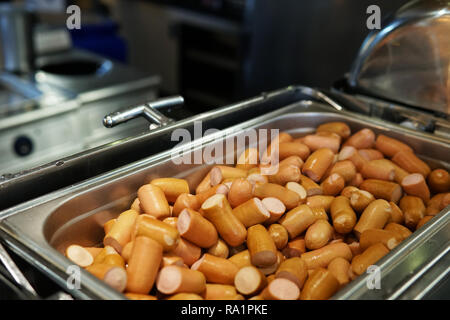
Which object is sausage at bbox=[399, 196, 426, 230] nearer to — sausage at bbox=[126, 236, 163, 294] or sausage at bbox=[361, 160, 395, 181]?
sausage at bbox=[361, 160, 395, 181]

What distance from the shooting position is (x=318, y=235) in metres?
1.02

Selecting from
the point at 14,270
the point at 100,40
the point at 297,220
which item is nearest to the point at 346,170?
the point at 297,220

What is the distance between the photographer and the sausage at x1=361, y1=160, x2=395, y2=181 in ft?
4.05

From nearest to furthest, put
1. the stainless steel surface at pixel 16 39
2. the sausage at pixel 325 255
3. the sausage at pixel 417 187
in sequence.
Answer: the sausage at pixel 325 255 < the sausage at pixel 417 187 < the stainless steel surface at pixel 16 39

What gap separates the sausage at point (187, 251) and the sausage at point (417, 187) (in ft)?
2.03

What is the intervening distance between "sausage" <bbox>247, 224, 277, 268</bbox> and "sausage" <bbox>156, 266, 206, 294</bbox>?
142 mm

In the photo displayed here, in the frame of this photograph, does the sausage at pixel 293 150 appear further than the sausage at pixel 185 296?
Yes

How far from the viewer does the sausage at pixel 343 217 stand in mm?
1056

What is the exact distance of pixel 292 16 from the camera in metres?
3.24

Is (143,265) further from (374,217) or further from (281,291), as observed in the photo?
(374,217)

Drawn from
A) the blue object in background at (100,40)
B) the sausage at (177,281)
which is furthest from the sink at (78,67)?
the sausage at (177,281)

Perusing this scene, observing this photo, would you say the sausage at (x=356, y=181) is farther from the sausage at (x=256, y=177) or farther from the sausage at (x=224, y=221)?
the sausage at (x=224, y=221)

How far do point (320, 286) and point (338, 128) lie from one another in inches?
27.1
